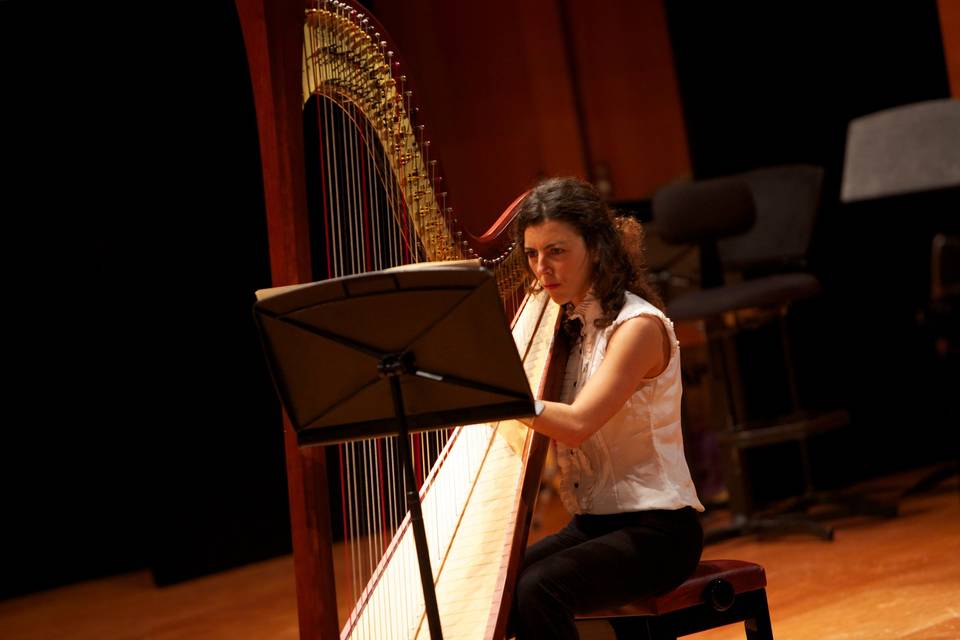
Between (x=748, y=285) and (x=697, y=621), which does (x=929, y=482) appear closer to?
(x=748, y=285)

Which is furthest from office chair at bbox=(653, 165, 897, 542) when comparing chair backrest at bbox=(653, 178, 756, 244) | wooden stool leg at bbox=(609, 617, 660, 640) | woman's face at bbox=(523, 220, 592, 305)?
wooden stool leg at bbox=(609, 617, 660, 640)

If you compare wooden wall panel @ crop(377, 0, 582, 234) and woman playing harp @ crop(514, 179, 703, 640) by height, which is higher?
wooden wall panel @ crop(377, 0, 582, 234)

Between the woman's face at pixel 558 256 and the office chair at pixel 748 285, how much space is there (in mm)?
1827

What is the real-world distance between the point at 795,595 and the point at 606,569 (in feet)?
5.16

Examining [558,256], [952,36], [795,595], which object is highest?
[952,36]

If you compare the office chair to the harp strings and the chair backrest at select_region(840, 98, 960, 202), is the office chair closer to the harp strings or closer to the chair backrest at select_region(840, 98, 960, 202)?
the chair backrest at select_region(840, 98, 960, 202)

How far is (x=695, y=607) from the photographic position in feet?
7.27

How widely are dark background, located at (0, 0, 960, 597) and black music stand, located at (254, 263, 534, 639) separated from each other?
3550 mm

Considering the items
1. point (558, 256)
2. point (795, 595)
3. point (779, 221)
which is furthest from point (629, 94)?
point (558, 256)

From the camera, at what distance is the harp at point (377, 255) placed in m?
1.79

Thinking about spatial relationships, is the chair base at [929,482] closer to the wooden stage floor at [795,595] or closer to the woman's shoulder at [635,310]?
the wooden stage floor at [795,595]

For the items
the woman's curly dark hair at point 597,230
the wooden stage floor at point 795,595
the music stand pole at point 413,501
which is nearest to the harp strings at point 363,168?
the music stand pole at point 413,501

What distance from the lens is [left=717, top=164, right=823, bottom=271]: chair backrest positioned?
4.47 meters

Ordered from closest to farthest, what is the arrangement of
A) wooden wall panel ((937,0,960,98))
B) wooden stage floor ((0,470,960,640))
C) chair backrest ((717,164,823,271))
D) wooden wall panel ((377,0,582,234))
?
wooden stage floor ((0,470,960,640))
chair backrest ((717,164,823,271))
wooden wall panel ((937,0,960,98))
wooden wall panel ((377,0,582,234))
